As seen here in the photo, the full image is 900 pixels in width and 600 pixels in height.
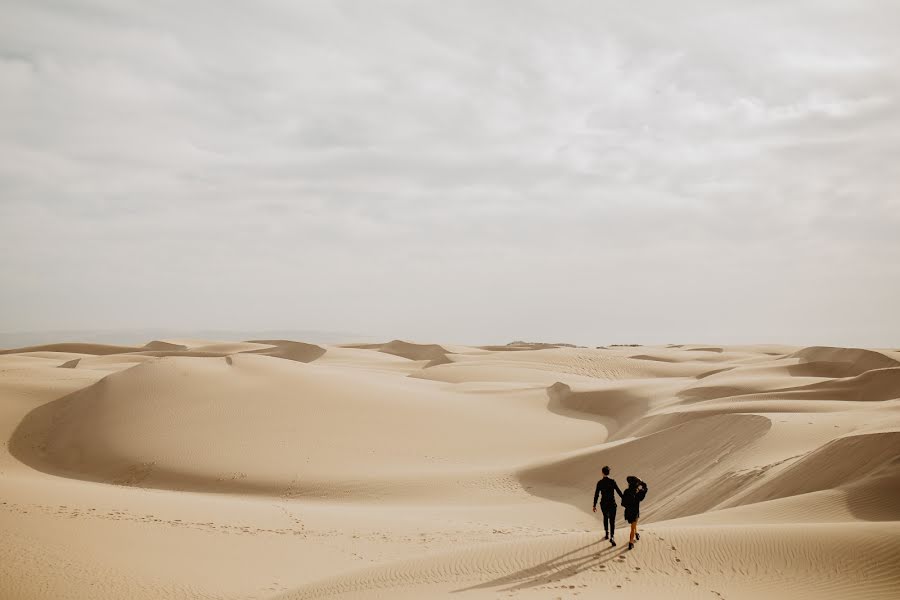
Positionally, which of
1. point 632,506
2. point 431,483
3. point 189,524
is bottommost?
point 431,483

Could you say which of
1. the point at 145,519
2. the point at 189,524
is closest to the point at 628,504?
the point at 189,524

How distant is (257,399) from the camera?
21844 millimetres

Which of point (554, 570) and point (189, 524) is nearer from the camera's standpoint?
point (554, 570)

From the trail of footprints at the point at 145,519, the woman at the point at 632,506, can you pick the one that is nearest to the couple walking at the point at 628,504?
the woman at the point at 632,506

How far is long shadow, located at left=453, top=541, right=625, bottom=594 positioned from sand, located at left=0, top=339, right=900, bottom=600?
4cm

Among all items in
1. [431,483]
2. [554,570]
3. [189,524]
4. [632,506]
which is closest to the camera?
[554,570]

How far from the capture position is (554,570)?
8.04 m

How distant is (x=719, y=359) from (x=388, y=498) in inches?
1488

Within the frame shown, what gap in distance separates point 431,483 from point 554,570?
8.66 meters

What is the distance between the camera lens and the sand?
7918mm

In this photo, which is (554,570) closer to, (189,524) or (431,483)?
(189,524)

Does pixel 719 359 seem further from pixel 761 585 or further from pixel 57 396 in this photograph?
pixel 761 585

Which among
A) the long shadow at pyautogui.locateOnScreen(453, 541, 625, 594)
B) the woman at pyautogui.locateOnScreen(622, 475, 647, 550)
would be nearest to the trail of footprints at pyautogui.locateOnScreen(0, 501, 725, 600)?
the long shadow at pyautogui.locateOnScreen(453, 541, 625, 594)

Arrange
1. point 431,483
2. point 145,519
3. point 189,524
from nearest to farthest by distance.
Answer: point 145,519, point 189,524, point 431,483
